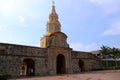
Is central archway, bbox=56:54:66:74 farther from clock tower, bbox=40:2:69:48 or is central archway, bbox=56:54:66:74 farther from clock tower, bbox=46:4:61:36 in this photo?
clock tower, bbox=46:4:61:36

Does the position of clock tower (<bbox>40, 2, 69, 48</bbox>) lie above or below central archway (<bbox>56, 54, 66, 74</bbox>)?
above

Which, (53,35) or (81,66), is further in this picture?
(81,66)

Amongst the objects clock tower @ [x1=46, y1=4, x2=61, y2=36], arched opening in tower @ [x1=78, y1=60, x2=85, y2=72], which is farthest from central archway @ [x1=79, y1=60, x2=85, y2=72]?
clock tower @ [x1=46, y1=4, x2=61, y2=36]

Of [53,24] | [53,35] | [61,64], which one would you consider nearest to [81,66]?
[61,64]

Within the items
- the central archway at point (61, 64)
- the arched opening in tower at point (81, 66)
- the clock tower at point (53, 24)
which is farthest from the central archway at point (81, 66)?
the clock tower at point (53, 24)

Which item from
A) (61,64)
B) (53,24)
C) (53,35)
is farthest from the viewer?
(53,24)

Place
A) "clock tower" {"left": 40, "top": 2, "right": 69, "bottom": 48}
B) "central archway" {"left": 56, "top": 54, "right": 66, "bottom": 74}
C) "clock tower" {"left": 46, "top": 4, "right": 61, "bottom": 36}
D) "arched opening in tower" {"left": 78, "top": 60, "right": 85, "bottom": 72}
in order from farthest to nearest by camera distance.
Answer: "arched opening in tower" {"left": 78, "top": 60, "right": 85, "bottom": 72}
"clock tower" {"left": 46, "top": 4, "right": 61, "bottom": 36}
"central archway" {"left": 56, "top": 54, "right": 66, "bottom": 74}
"clock tower" {"left": 40, "top": 2, "right": 69, "bottom": 48}

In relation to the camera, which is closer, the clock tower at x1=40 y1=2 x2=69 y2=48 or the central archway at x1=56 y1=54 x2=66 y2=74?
the clock tower at x1=40 y1=2 x2=69 y2=48

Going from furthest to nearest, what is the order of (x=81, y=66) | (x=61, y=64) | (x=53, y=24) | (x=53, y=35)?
(x=81, y=66) < (x=53, y=24) < (x=61, y=64) < (x=53, y=35)

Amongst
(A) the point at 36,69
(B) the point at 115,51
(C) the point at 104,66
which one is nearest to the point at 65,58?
(A) the point at 36,69

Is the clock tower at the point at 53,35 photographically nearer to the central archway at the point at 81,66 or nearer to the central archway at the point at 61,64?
the central archway at the point at 61,64

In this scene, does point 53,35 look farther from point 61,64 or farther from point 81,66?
point 81,66

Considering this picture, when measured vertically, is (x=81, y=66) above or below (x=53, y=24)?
below

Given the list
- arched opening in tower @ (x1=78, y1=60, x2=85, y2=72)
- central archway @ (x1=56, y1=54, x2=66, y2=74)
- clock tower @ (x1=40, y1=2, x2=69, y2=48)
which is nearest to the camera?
clock tower @ (x1=40, y1=2, x2=69, y2=48)
